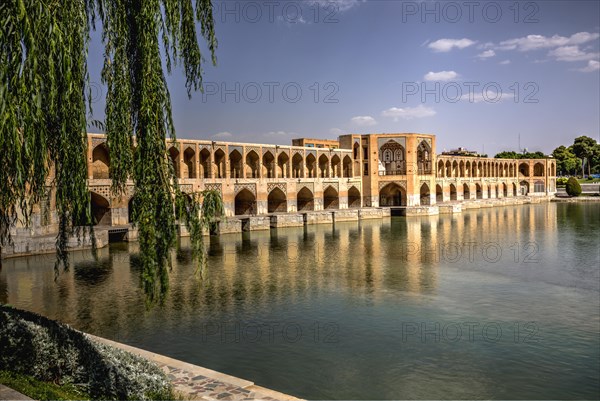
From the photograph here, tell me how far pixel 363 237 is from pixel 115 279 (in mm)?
11512

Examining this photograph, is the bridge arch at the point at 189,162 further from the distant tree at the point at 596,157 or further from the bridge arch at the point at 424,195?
the distant tree at the point at 596,157

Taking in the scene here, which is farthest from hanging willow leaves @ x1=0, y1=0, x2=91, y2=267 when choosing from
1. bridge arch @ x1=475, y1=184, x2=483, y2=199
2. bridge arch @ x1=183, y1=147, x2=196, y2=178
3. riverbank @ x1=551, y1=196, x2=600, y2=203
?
riverbank @ x1=551, y1=196, x2=600, y2=203

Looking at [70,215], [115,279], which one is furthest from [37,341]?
[115,279]

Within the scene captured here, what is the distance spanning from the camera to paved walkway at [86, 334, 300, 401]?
15.1 feet

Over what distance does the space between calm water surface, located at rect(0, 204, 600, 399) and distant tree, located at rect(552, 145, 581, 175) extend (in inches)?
1985

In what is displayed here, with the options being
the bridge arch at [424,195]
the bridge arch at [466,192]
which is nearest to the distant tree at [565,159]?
the bridge arch at [466,192]

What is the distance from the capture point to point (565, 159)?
61969mm

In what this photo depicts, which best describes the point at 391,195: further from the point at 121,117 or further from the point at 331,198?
the point at 121,117

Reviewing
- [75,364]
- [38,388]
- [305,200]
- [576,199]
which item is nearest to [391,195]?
[305,200]

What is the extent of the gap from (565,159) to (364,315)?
62.6m

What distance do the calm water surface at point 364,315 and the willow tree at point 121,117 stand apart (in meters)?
0.66

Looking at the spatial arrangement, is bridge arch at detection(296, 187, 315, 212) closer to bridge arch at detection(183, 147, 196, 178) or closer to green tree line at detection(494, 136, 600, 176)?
bridge arch at detection(183, 147, 196, 178)

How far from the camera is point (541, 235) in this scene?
20953 millimetres

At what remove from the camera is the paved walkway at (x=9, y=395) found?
354 centimetres
